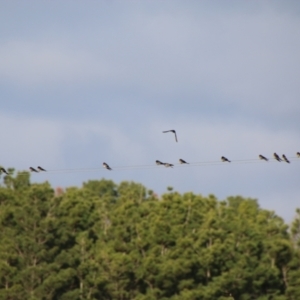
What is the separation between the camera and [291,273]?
73500mm

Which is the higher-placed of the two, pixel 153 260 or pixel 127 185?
pixel 127 185

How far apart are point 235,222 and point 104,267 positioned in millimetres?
7219

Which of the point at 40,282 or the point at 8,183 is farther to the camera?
the point at 8,183

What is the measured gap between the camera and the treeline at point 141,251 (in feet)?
235

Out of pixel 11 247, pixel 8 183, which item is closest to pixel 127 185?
pixel 8 183

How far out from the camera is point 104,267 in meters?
72.8

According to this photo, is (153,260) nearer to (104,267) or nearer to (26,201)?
(104,267)

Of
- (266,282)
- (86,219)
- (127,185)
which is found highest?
(127,185)

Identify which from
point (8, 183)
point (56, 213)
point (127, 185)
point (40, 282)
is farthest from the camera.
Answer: point (127, 185)

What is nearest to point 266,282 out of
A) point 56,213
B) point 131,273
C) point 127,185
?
point 131,273

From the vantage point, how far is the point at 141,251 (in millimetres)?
74062

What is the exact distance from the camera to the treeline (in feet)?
235

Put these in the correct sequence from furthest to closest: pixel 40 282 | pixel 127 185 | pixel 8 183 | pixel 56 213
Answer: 1. pixel 127 185
2. pixel 8 183
3. pixel 56 213
4. pixel 40 282

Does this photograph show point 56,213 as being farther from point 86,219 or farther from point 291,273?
point 291,273
